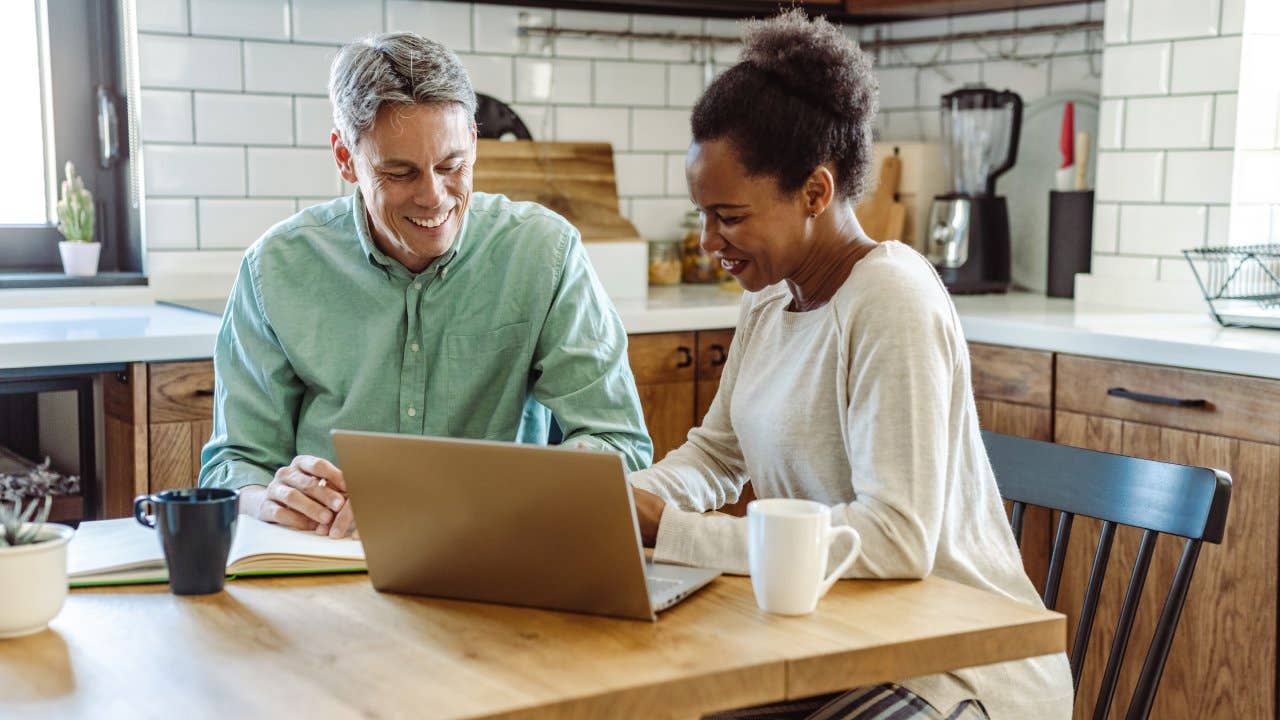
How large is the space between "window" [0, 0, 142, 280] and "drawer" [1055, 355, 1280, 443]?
1.99 metres

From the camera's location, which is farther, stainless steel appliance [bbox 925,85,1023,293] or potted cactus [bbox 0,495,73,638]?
stainless steel appliance [bbox 925,85,1023,293]

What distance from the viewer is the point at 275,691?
0.99m

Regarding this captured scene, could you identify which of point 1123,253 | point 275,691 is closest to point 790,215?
point 275,691

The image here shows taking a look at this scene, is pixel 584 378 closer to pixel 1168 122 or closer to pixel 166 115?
pixel 166 115

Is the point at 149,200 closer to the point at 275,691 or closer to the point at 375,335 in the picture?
the point at 375,335

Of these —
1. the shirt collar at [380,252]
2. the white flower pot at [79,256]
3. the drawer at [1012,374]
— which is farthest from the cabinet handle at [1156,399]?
the white flower pot at [79,256]

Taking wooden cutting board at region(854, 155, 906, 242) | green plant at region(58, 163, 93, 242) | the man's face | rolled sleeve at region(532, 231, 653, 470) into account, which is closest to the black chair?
rolled sleeve at region(532, 231, 653, 470)

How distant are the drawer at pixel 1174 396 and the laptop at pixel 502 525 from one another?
1.45m

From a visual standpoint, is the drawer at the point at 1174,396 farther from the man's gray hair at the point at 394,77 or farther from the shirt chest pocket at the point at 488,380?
the man's gray hair at the point at 394,77

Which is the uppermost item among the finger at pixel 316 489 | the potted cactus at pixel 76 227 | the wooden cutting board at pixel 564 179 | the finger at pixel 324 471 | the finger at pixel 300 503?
the wooden cutting board at pixel 564 179

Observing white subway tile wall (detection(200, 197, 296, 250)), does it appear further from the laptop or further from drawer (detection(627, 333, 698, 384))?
the laptop

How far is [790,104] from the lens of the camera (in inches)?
57.9

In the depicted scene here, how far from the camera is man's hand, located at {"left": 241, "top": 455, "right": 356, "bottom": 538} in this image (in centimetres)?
144

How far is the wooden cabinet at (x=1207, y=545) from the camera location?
7.68 feet
